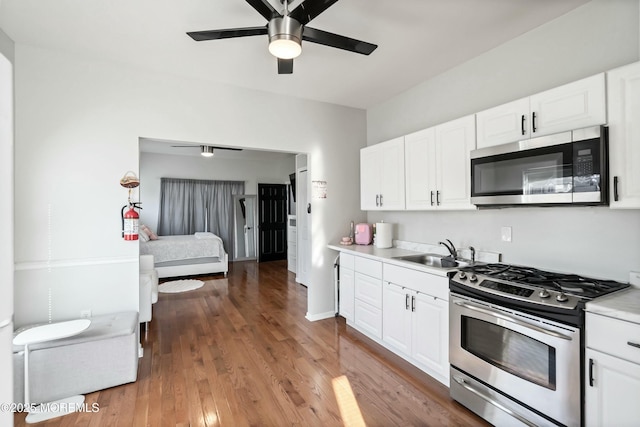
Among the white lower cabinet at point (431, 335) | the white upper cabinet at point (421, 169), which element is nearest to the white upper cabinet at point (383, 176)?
the white upper cabinet at point (421, 169)

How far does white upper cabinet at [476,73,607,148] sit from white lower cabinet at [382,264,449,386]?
1.22m

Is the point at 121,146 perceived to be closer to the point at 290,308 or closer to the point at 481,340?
the point at 290,308

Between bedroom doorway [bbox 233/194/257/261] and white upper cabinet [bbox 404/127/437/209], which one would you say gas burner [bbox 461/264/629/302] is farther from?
bedroom doorway [bbox 233/194/257/261]

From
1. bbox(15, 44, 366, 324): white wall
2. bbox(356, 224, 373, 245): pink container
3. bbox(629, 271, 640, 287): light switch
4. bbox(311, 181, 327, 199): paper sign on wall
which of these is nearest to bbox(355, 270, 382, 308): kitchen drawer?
bbox(356, 224, 373, 245): pink container

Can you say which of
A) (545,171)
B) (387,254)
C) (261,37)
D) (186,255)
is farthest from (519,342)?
(186,255)

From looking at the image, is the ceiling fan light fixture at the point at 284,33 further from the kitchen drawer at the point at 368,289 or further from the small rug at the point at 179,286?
the small rug at the point at 179,286

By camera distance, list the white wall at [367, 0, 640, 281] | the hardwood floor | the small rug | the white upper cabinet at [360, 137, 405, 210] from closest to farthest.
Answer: the white wall at [367, 0, 640, 281], the hardwood floor, the white upper cabinet at [360, 137, 405, 210], the small rug

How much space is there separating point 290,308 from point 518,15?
13.2 ft

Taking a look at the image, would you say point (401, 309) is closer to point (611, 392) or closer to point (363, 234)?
point (363, 234)

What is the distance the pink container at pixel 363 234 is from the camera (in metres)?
3.86

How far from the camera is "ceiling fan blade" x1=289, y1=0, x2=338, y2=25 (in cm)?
165

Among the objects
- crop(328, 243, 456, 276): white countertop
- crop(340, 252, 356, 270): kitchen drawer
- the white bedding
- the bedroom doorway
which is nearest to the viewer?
crop(328, 243, 456, 276): white countertop

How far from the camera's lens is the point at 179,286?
5.46m

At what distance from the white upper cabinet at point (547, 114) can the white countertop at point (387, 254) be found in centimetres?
110
